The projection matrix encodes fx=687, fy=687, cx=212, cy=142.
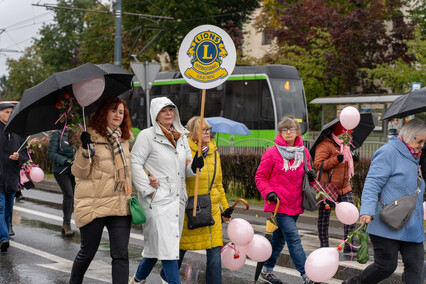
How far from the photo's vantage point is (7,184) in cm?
846

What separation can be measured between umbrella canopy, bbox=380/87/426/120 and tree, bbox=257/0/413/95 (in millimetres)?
23692

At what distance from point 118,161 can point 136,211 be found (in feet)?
1.43

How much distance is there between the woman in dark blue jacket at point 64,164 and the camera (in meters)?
9.59

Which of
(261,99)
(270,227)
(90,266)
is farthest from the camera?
(261,99)

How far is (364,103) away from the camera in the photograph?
26.6 m

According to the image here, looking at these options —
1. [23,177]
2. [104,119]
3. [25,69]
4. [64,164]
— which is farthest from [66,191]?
[25,69]

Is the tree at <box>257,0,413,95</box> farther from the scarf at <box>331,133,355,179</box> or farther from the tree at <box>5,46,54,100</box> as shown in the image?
the tree at <box>5,46,54,100</box>

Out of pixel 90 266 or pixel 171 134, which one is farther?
pixel 90 266

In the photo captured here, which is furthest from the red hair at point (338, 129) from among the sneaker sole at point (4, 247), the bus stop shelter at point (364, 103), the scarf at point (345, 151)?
the bus stop shelter at point (364, 103)

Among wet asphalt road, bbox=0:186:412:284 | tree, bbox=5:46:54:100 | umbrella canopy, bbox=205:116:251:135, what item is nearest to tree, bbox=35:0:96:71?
tree, bbox=5:46:54:100

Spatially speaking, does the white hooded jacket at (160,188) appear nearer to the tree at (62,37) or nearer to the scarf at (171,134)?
the scarf at (171,134)

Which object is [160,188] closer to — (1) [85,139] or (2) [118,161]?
(2) [118,161]

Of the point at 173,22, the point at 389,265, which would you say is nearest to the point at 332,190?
the point at 389,265

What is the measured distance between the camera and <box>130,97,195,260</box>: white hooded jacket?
5.60m
